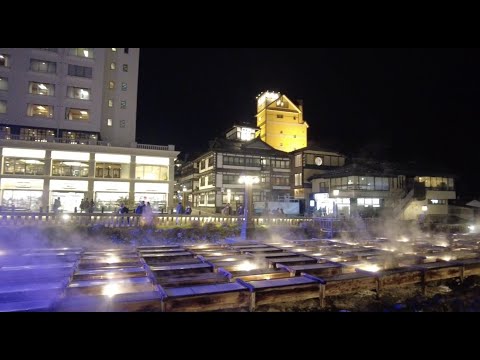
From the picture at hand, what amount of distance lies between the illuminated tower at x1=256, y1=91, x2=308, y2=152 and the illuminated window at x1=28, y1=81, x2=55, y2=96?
95.2ft

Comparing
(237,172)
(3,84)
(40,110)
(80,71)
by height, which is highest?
(80,71)

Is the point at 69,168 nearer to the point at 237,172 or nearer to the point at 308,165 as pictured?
the point at 237,172

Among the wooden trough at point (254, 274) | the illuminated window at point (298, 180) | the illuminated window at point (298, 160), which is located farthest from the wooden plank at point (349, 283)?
the illuminated window at point (298, 160)

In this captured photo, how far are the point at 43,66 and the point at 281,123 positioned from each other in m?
33.6

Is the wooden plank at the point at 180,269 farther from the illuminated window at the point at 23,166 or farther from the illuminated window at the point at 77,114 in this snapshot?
the illuminated window at the point at 77,114

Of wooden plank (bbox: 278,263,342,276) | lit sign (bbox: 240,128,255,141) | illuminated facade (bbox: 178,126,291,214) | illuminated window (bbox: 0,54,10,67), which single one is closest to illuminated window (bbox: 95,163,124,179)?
illuminated facade (bbox: 178,126,291,214)

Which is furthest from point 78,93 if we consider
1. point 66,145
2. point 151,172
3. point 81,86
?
point 151,172

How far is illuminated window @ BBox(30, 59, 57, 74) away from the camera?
106 ft

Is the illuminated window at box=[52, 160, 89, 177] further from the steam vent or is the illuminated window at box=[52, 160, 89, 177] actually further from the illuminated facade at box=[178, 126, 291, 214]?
the steam vent

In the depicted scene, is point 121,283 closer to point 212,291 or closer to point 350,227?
point 212,291

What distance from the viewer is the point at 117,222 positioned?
18641 millimetres

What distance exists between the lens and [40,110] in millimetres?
32719

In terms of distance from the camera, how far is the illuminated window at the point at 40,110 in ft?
105

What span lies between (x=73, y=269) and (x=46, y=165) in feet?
79.8
